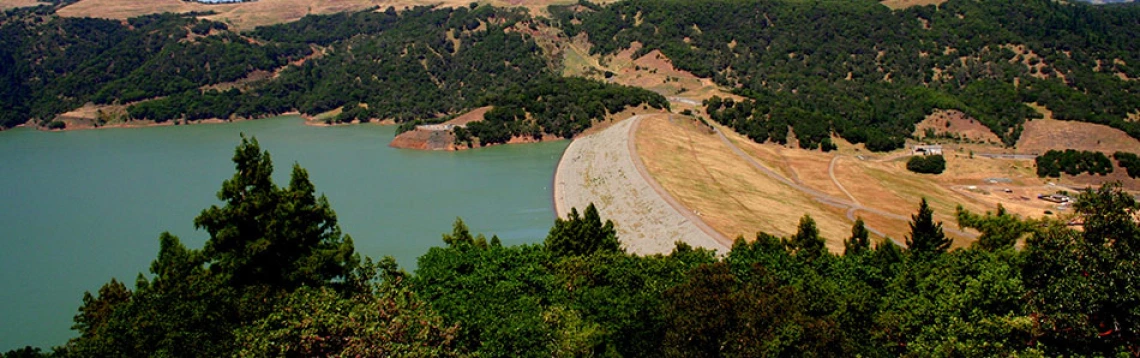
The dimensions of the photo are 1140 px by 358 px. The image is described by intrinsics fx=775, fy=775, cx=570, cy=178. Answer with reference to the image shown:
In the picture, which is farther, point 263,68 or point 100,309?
point 263,68

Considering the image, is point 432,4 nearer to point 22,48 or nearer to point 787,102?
point 22,48

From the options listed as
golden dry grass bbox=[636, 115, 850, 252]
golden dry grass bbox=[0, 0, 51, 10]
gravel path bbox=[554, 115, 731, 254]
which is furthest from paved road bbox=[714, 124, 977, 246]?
golden dry grass bbox=[0, 0, 51, 10]

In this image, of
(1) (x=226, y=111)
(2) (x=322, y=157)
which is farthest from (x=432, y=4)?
(2) (x=322, y=157)

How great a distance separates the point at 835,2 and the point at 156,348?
427 ft

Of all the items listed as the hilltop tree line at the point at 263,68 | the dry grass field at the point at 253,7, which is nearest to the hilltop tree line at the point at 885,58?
the hilltop tree line at the point at 263,68

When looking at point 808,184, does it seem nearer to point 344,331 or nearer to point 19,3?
point 344,331

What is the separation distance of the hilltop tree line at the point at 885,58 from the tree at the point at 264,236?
60.4 metres

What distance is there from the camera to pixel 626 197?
46688 mm

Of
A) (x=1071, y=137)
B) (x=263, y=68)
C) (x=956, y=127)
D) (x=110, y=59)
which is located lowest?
(x=1071, y=137)

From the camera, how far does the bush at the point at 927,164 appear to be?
66500 millimetres

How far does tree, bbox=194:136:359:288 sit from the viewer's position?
66.6ft

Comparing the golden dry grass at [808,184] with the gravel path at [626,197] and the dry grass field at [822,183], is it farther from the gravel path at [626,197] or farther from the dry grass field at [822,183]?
the gravel path at [626,197]

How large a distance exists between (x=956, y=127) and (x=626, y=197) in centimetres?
5933

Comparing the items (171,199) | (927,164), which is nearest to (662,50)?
(927,164)
